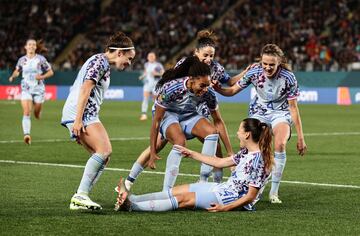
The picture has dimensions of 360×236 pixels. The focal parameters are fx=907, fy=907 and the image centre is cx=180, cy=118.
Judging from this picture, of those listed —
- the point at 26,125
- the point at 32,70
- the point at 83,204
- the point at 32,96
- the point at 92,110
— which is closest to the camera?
the point at 83,204

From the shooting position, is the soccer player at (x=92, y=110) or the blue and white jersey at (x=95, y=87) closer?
the soccer player at (x=92, y=110)

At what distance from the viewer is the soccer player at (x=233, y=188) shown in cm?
998

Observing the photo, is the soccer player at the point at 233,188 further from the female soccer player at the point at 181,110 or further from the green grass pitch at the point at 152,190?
the female soccer player at the point at 181,110

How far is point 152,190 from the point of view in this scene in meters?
12.4

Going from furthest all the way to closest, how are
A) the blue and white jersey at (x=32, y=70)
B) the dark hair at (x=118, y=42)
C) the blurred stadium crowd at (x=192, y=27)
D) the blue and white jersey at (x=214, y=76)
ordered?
the blurred stadium crowd at (x=192, y=27) → the blue and white jersey at (x=32, y=70) → the blue and white jersey at (x=214, y=76) → the dark hair at (x=118, y=42)

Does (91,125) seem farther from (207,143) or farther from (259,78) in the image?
(259,78)

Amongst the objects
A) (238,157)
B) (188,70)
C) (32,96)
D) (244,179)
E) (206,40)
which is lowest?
(32,96)

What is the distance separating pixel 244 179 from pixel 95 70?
2.06 metres

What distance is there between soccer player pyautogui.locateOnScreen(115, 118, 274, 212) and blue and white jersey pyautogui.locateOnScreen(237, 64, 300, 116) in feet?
6.11

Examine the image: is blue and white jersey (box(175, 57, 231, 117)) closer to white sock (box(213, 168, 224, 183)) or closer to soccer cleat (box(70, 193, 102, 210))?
white sock (box(213, 168, 224, 183))

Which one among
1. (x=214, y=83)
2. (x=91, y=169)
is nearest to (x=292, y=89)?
(x=214, y=83)

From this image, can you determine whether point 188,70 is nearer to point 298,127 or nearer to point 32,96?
point 298,127

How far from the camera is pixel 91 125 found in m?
10.3

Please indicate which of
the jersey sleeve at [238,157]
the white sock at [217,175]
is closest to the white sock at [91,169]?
the jersey sleeve at [238,157]
